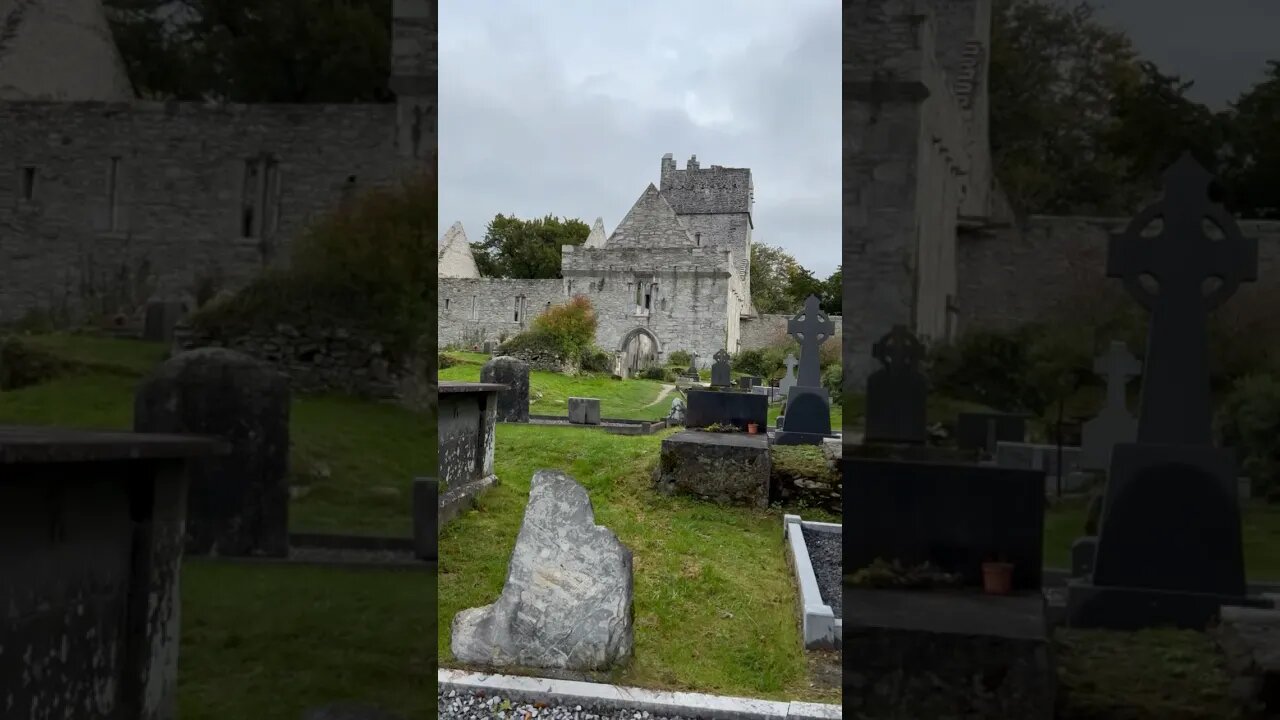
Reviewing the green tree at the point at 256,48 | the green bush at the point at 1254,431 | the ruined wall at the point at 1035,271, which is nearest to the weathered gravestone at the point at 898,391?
the ruined wall at the point at 1035,271

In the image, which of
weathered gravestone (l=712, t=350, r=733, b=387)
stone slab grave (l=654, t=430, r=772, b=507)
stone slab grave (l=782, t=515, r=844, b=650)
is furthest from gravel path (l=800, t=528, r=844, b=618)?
weathered gravestone (l=712, t=350, r=733, b=387)

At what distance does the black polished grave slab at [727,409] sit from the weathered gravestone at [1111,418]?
7571 millimetres

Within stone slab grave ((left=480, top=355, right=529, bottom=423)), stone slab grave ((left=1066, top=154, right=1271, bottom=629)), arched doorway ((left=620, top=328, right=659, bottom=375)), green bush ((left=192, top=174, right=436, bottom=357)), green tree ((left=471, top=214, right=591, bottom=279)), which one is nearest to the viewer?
stone slab grave ((left=1066, top=154, right=1271, bottom=629))

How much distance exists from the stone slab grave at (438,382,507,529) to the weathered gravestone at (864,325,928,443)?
4618 millimetres

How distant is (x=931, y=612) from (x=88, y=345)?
8.22 ft

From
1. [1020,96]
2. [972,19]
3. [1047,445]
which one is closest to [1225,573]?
[1047,445]

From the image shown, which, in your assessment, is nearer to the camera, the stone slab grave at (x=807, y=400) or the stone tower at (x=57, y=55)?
the stone tower at (x=57, y=55)

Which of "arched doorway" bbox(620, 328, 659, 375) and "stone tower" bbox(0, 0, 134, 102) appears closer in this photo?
"stone tower" bbox(0, 0, 134, 102)

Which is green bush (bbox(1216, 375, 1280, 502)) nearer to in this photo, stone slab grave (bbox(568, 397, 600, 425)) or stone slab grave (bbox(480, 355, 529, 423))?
stone slab grave (bbox(480, 355, 529, 423))

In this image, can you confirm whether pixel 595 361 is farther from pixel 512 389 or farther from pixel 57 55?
pixel 57 55

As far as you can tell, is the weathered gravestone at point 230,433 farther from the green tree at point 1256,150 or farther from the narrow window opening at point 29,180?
the green tree at point 1256,150

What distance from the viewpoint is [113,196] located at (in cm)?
257

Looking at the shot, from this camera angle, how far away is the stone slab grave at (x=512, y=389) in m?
11.4

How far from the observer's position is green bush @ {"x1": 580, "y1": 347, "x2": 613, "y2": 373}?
1905cm
